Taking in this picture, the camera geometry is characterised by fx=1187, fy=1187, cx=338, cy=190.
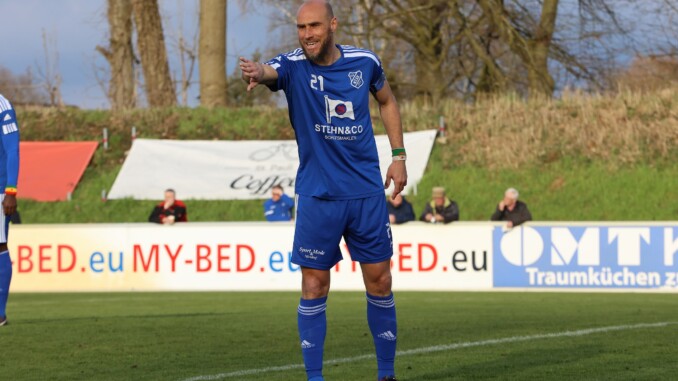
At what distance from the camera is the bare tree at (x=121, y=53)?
1527 inches

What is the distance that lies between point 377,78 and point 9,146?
4.69 metres

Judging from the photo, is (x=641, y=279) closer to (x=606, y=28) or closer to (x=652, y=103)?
(x=652, y=103)

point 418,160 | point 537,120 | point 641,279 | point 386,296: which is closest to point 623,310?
point 641,279

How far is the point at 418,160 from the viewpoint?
30047 millimetres

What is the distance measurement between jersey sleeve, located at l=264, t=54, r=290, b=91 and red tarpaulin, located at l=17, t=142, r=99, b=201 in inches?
973

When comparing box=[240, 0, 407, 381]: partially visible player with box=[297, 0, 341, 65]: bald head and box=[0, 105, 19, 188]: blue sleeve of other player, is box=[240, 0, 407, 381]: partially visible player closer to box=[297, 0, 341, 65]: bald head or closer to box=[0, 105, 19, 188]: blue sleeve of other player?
box=[297, 0, 341, 65]: bald head

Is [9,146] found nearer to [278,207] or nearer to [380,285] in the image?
[380,285]

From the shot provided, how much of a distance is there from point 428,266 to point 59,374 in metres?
Answer: 12.6

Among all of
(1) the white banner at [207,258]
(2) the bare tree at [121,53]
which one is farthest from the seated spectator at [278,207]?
(2) the bare tree at [121,53]

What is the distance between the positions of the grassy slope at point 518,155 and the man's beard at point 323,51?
21218 mm

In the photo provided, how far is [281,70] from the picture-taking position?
6566 millimetres

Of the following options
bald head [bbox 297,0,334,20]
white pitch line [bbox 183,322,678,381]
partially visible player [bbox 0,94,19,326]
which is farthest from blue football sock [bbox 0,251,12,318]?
bald head [bbox 297,0,334,20]

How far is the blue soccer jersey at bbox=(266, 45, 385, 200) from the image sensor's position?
21.7 ft

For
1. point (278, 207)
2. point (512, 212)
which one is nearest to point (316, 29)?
point (512, 212)
